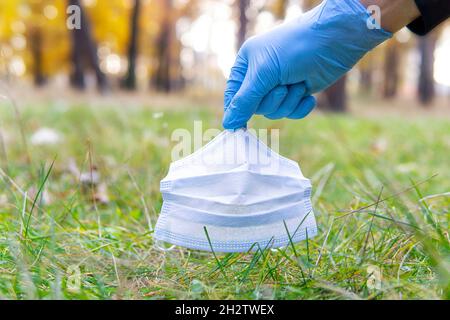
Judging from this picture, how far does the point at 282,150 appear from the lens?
3148 millimetres

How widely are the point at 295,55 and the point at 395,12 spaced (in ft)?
1.08

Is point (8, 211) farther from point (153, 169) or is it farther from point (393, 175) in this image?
point (393, 175)

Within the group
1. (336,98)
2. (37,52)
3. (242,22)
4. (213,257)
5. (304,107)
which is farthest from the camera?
(37,52)

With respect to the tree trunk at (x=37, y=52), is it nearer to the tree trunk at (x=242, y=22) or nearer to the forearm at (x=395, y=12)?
the tree trunk at (x=242, y=22)

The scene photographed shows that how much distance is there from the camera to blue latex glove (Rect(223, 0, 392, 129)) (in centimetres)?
143

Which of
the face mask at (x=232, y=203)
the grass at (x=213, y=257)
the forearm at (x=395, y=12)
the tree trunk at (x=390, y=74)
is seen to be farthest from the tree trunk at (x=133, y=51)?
the face mask at (x=232, y=203)

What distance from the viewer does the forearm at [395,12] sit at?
4.81 feet

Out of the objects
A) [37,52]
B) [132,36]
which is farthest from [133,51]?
[37,52]

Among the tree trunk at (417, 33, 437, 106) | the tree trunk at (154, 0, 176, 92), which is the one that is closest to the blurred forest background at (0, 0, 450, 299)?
the tree trunk at (417, 33, 437, 106)

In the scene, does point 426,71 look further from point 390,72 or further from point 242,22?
point 242,22

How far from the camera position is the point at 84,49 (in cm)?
1124

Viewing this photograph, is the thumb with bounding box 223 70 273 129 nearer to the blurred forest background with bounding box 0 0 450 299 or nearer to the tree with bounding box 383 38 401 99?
the blurred forest background with bounding box 0 0 450 299

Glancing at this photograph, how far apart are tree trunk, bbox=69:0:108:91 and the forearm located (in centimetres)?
689
